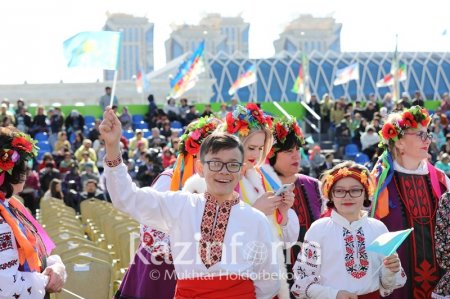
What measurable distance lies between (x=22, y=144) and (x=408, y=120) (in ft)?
9.63

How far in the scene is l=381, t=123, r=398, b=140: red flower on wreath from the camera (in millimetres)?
7473

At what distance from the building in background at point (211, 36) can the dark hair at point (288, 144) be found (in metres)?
108

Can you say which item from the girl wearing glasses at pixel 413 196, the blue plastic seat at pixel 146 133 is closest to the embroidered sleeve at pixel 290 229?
the girl wearing glasses at pixel 413 196

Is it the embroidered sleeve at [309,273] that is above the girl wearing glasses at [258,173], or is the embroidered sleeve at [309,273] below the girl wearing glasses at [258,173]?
below

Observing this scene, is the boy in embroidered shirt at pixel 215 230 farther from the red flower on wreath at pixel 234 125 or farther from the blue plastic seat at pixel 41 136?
the blue plastic seat at pixel 41 136

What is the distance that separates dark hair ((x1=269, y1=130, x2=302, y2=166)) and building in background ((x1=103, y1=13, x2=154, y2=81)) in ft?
394

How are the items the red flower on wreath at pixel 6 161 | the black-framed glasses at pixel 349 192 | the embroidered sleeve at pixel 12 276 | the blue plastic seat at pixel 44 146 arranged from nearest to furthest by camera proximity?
the embroidered sleeve at pixel 12 276 < the red flower on wreath at pixel 6 161 < the black-framed glasses at pixel 349 192 < the blue plastic seat at pixel 44 146

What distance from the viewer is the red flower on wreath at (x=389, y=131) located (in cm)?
747

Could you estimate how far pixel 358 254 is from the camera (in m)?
5.97

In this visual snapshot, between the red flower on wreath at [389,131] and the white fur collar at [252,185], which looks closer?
the white fur collar at [252,185]

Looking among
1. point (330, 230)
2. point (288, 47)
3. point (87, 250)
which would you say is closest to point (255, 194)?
point (330, 230)

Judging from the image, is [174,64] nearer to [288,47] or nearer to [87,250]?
[87,250]

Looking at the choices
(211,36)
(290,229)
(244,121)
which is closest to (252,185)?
(290,229)

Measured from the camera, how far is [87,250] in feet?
26.5
